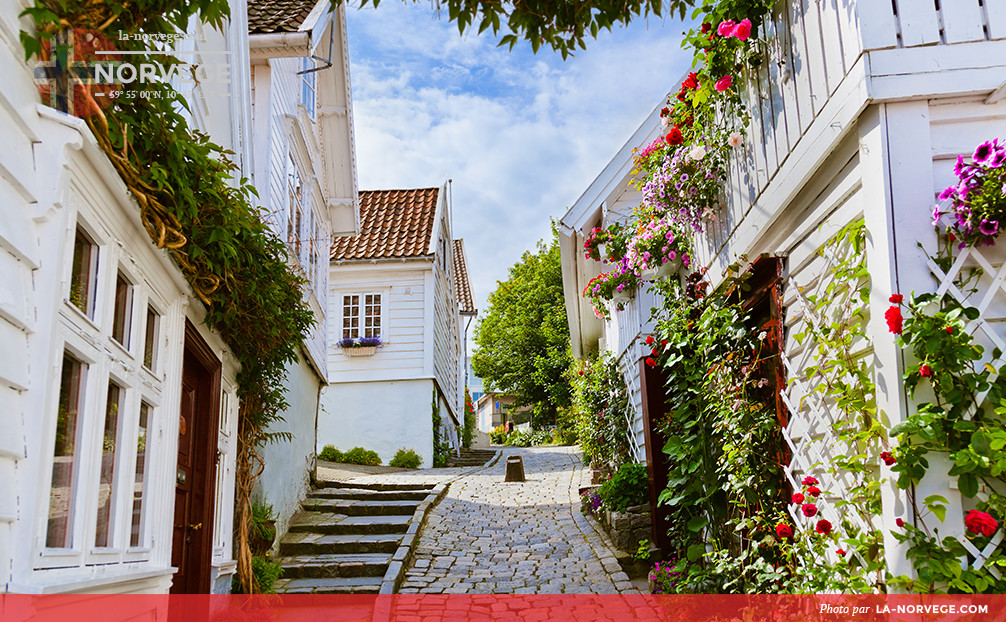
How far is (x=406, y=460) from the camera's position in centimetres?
1700

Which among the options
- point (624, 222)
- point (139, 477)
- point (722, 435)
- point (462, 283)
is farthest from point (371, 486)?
point (462, 283)

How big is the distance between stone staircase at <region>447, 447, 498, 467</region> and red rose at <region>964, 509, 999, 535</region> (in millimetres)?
16203

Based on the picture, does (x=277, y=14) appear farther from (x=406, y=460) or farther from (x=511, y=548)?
(x=406, y=460)

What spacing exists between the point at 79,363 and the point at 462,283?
26904 millimetres

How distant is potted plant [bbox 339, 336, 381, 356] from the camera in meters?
17.8

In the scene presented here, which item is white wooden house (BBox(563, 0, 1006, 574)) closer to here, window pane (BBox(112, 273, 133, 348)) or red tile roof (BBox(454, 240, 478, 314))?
window pane (BBox(112, 273, 133, 348))

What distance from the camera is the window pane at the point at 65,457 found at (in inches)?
118

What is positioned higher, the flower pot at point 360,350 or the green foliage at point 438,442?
the flower pot at point 360,350

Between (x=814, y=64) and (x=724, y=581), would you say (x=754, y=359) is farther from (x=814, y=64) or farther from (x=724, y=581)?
(x=814, y=64)

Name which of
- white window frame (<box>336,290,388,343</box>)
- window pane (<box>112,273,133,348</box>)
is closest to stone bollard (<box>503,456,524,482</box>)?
white window frame (<box>336,290,388,343</box>)

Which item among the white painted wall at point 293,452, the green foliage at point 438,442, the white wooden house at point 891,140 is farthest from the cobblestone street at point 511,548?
the green foliage at point 438,442

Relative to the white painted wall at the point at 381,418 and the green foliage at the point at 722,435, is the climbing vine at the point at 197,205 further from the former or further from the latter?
the white painted wall at the point at 381,418

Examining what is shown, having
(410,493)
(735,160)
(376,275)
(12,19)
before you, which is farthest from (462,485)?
(12,19)

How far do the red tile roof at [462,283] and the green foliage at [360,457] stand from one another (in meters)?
13.1
